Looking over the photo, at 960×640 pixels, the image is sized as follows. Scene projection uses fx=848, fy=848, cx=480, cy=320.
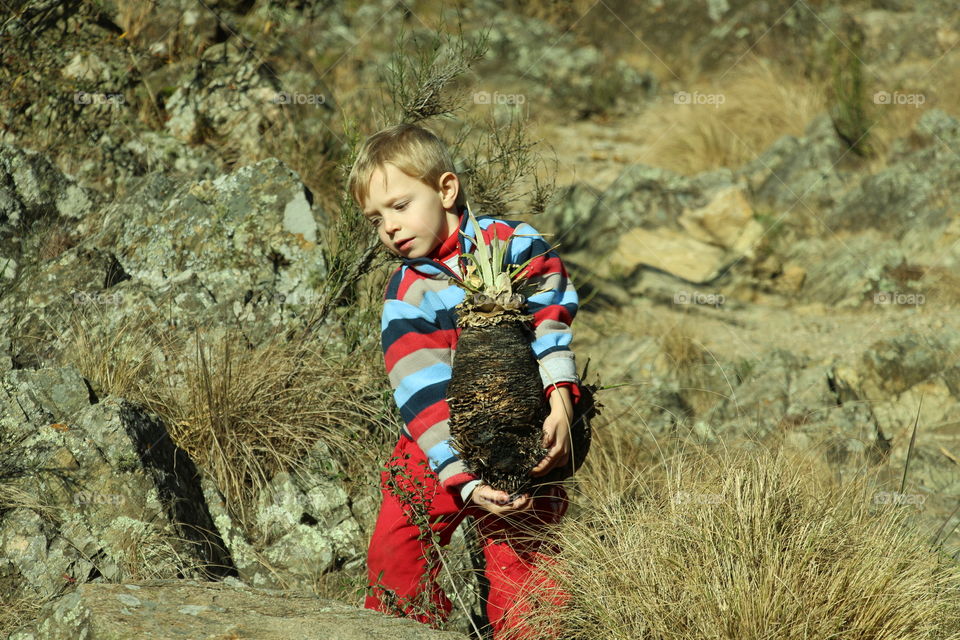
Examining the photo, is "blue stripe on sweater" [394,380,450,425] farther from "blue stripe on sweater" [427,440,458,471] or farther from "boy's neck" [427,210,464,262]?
"boy's neck" [427,210,464,262]

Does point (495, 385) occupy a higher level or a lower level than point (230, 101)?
lower

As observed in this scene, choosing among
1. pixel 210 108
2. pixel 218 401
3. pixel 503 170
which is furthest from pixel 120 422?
pixel 210 108

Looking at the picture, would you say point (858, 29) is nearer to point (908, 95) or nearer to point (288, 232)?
point (908, 95)

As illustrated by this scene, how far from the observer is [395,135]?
2.48m

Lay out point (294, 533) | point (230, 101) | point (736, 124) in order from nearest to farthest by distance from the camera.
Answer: point (294, 533), point (230, 101), point (736, 124)

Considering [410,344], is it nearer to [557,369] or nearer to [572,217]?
[557,369]

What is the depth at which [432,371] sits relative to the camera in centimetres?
234

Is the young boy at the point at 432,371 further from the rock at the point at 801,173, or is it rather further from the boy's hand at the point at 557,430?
the rock at the point at 801,173

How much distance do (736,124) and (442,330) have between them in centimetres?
638

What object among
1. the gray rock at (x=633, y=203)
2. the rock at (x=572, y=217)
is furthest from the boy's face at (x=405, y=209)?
the gray rock at (x=633, y=203)
